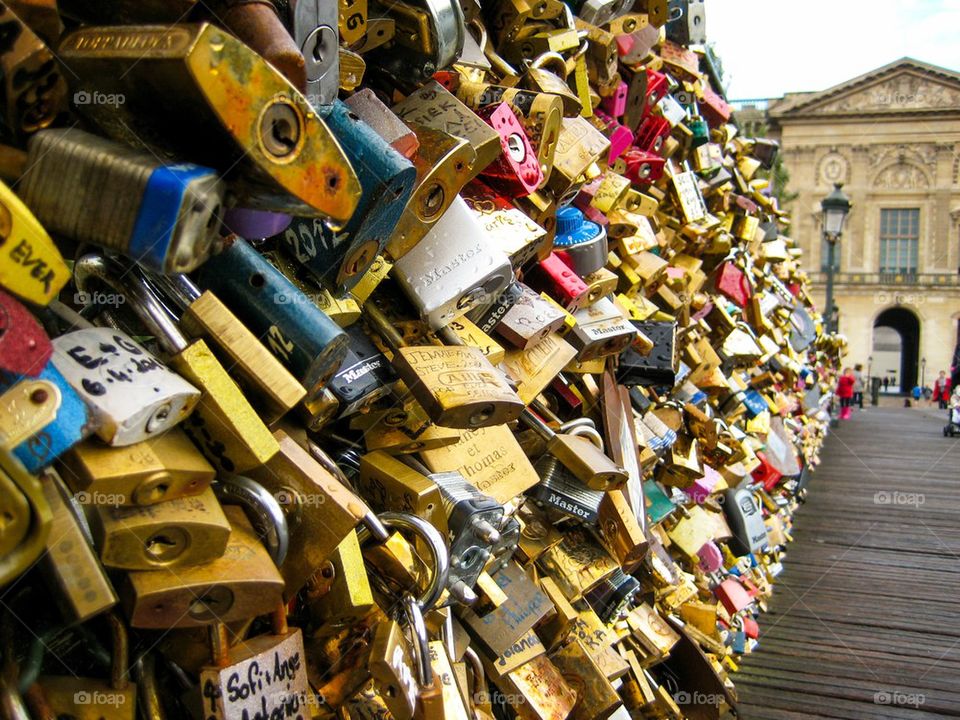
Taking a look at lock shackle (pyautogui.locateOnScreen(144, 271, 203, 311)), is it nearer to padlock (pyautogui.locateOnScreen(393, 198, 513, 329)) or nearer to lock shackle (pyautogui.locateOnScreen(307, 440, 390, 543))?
lock shackle (pyautogui.locateOnScreen(307, 440, 390, 543))

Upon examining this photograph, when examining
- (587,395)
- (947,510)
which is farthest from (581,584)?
(947,510)

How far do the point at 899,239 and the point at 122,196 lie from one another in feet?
143

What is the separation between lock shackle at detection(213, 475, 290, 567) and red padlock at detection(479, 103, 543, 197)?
2.52 ft

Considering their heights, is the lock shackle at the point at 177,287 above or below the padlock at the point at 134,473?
above

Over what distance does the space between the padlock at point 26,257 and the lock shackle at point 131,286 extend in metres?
0.18

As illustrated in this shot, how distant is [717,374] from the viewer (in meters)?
3.13

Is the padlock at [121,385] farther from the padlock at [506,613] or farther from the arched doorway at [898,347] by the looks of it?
the arched doorway at [898,347]

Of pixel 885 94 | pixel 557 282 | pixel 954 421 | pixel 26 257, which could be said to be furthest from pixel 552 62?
pixel 885 94

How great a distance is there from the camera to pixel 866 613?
2.89 meters

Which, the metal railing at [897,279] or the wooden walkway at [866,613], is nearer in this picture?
the wooden walkway at [866,613]

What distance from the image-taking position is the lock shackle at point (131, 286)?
829 mm

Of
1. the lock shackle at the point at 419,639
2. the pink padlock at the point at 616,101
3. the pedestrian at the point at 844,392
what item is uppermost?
the pink padlock at the point at 616,101

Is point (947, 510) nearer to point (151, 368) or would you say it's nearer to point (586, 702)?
point (586, 702)

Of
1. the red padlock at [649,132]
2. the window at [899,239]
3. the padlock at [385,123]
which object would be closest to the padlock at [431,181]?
the padlock at [385,123]
